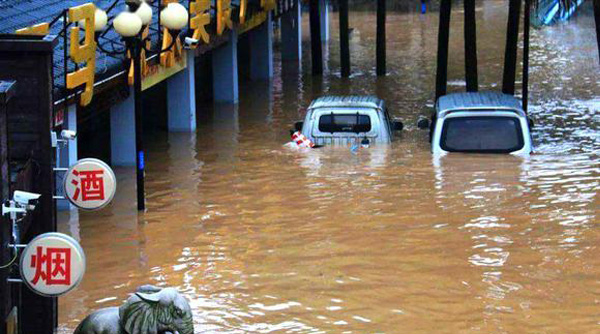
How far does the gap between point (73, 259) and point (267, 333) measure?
276 centimetres

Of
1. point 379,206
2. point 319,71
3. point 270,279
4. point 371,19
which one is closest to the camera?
point 270,279

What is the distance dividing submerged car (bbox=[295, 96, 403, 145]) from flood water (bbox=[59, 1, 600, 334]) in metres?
0.23

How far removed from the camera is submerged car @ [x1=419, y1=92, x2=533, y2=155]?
750 inches

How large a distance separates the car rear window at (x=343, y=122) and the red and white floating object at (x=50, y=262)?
10.7 meters

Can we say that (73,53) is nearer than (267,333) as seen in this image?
No

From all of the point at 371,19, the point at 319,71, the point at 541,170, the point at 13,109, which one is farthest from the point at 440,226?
the point at 371,19

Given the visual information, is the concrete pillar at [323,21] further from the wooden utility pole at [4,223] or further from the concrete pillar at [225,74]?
the wooden utility pole at [4,223]

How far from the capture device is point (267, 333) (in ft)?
40.6

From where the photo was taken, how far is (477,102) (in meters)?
19.5

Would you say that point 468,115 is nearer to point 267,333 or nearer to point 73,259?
point 267,333

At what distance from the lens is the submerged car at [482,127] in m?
19.0

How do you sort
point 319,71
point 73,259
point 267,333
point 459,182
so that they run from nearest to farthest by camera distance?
point 73,259
point 267,333
point 459,182
point 319,71

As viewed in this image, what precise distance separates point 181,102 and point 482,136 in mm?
8427

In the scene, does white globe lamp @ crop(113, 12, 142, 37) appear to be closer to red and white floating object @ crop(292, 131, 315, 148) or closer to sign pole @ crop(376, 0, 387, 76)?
red and white floating object @ crop(292, 131, 315, 148)
